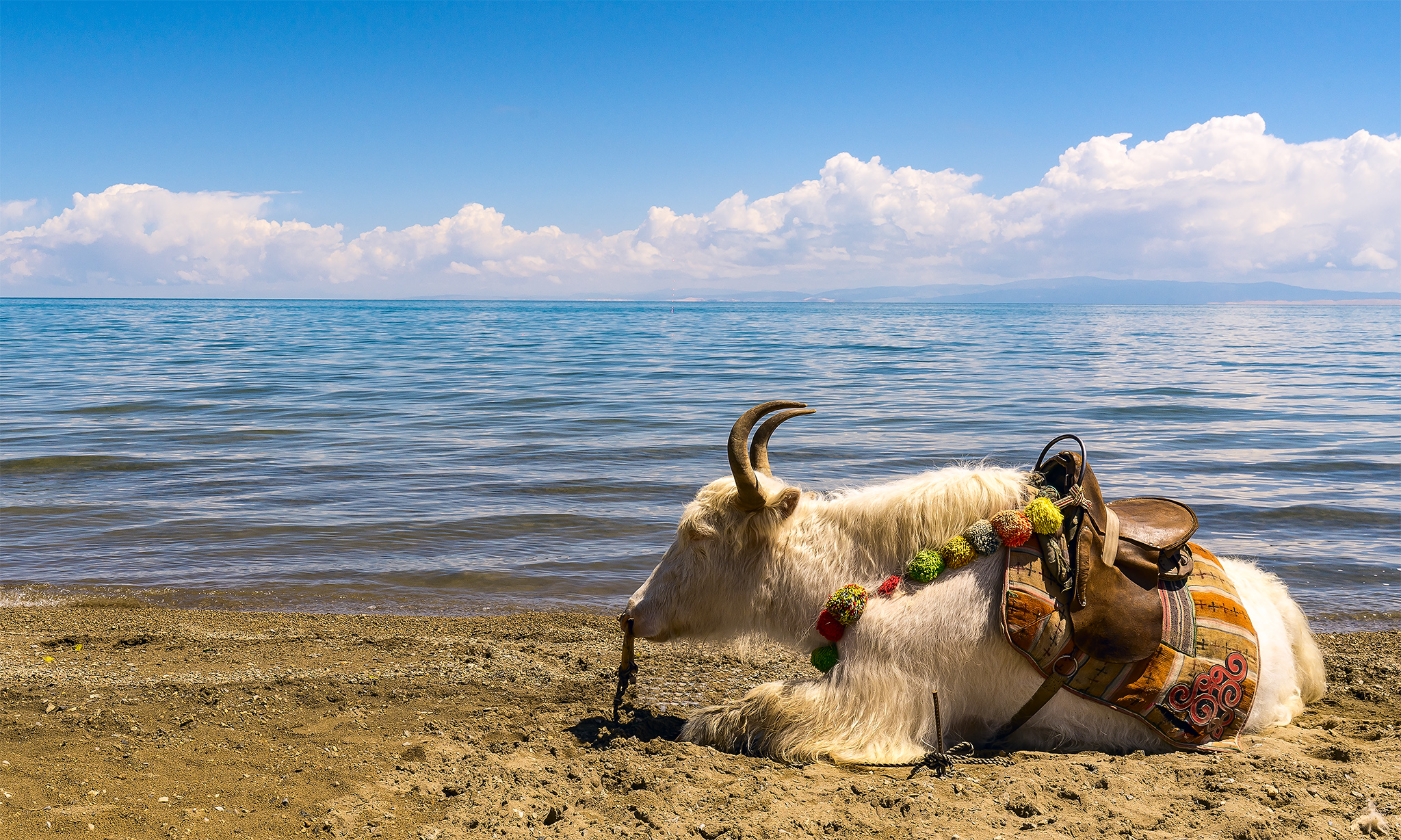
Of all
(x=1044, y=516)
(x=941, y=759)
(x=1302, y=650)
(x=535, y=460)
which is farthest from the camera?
(x=535, y=460)

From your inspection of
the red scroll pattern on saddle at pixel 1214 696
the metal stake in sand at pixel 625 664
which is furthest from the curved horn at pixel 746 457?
the red scroll pattern on saddle at pixel 1214 696

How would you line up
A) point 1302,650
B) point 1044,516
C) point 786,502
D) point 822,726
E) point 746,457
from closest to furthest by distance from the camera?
point 1044,516, point 822,726, point 746,457, point 786,502, point 1302,650

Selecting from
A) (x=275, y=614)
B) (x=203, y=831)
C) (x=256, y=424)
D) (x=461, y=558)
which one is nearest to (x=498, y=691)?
(x=203, y=831)

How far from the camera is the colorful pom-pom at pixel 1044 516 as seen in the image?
368cm

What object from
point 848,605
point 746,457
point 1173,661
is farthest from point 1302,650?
point 746,457

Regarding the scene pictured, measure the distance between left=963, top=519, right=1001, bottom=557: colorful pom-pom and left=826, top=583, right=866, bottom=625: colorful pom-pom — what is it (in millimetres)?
503

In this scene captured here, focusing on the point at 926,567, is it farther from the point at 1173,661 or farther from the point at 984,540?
the point at 1173,661

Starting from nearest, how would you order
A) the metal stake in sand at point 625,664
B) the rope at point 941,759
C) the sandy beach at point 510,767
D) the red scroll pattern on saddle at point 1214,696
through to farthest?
the sandy beach at point 510,767 < the rope at point 941,759 < the red scroll pattern on saddle at point 1214,696 < the metal stake in sand at point 625,664

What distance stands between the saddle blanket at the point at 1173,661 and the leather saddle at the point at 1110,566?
0.16 ft

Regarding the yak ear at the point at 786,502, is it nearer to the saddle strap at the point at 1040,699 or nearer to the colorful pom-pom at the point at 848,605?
the colorful pom-pom at the point at 848,605

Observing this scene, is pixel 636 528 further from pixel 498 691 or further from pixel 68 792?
pixel 68 792

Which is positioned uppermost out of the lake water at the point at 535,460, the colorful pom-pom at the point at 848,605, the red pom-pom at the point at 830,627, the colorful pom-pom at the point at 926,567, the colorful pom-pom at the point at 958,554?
the colorful pom-pom at the point at 958,554

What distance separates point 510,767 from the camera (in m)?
3.65

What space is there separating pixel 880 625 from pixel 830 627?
23 centimetres
